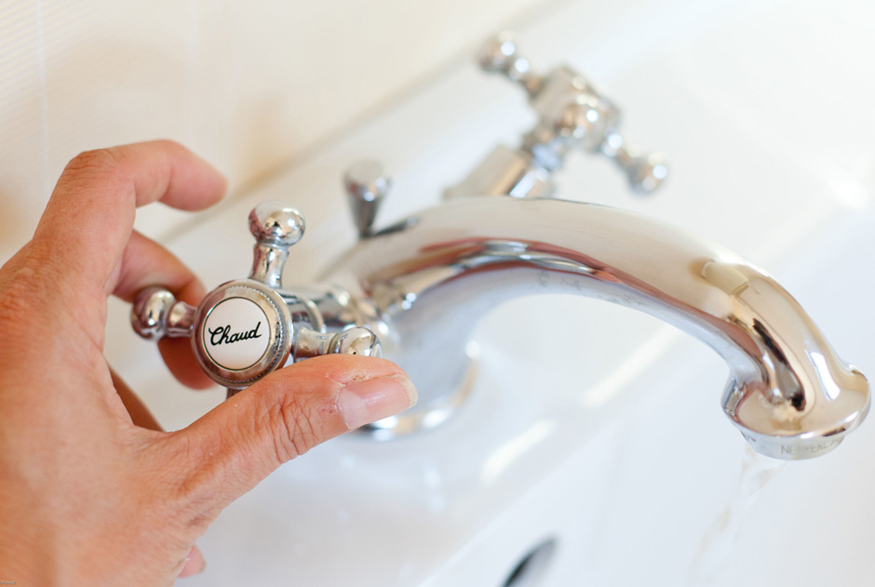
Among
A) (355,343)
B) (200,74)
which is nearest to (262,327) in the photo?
(355,343)

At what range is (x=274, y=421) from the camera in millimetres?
272

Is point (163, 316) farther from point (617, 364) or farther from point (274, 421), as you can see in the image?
point (617, 364)

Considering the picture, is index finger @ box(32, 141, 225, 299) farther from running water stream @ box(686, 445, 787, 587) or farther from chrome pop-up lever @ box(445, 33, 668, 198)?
running water stream @ box(686, 445, 787, 587)

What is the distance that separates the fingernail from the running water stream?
143 mm

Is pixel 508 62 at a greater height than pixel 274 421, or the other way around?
pixel 508 62

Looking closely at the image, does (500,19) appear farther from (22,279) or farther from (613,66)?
(22,279)

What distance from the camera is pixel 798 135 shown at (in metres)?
0.56

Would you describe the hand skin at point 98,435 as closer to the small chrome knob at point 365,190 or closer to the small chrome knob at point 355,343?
the small chrome knob at point 355,343

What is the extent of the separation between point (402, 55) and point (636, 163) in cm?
18

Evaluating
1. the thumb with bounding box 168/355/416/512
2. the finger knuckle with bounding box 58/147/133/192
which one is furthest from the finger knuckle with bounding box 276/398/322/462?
the finger knuckle with bounding box 58/147/133/192

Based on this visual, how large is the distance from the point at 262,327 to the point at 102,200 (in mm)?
78

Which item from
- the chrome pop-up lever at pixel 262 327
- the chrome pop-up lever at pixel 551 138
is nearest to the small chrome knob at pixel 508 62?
the chrome pop-up lever at pixel 551 138

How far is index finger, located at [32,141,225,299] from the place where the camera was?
0.29 meters

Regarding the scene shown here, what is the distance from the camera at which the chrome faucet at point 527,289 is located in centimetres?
27
